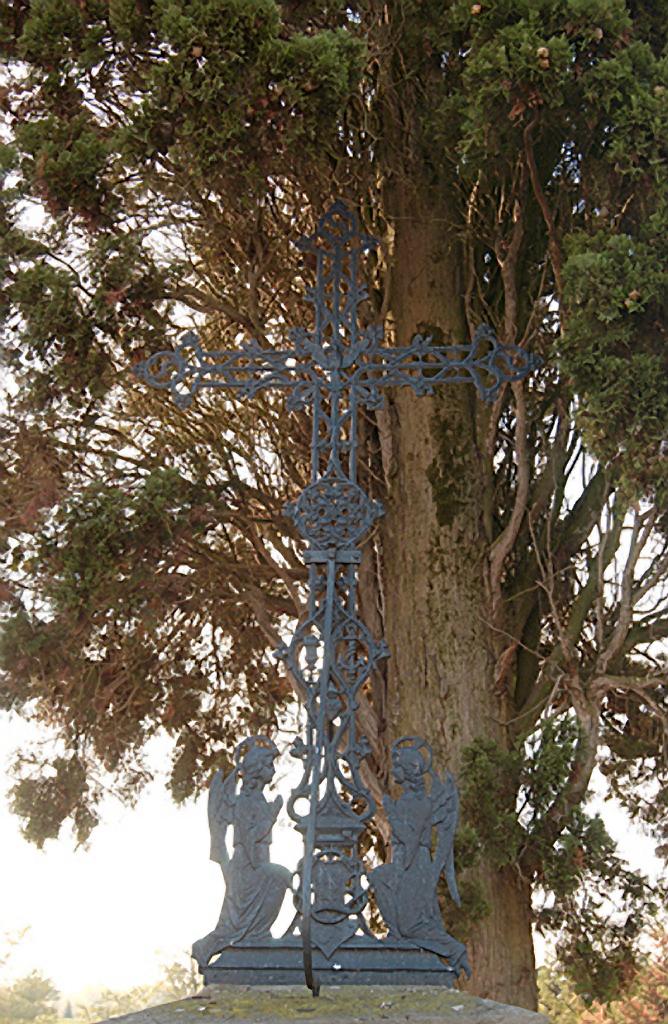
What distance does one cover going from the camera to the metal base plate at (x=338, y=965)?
376cm

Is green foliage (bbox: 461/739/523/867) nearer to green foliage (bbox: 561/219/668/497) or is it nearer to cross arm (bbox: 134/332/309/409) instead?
green foliage (bbox: 561/219/668/497)

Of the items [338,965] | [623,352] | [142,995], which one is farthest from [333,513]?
[142,995]

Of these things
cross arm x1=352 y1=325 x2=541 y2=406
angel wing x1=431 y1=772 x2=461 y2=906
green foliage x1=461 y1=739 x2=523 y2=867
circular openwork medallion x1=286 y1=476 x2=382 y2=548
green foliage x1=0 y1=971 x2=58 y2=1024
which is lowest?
green foliage x1=0 y1=971 x2=58 y2=1024

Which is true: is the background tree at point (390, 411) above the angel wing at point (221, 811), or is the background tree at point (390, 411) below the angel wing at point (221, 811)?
above

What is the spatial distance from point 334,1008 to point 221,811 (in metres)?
0.70

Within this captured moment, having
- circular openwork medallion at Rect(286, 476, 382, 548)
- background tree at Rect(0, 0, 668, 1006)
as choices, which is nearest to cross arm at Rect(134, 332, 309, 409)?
circular openwork medallion at Rect(286, 476, 382, 548)

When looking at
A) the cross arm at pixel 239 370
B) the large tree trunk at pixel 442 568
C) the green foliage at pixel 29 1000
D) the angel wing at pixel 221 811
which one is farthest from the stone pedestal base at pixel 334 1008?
the green foliage at pixel 29 1000

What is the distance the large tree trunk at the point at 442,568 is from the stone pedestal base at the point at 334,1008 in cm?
252

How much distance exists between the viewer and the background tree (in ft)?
18.8

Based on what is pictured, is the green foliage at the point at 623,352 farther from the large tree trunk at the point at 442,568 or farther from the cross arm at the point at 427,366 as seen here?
the large tree trunk at the point at 442,568

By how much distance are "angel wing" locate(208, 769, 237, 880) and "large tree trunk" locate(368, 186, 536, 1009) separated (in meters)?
2.53

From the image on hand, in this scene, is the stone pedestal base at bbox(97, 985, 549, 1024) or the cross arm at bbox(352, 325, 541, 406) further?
the cross arm at bbox(352, 325, 541, 406)

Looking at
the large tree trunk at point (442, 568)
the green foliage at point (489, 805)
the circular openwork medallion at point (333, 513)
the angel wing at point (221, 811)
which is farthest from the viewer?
the large tree trunk at point (442, 568)

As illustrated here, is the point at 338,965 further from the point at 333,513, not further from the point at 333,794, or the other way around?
the point at 333,513
